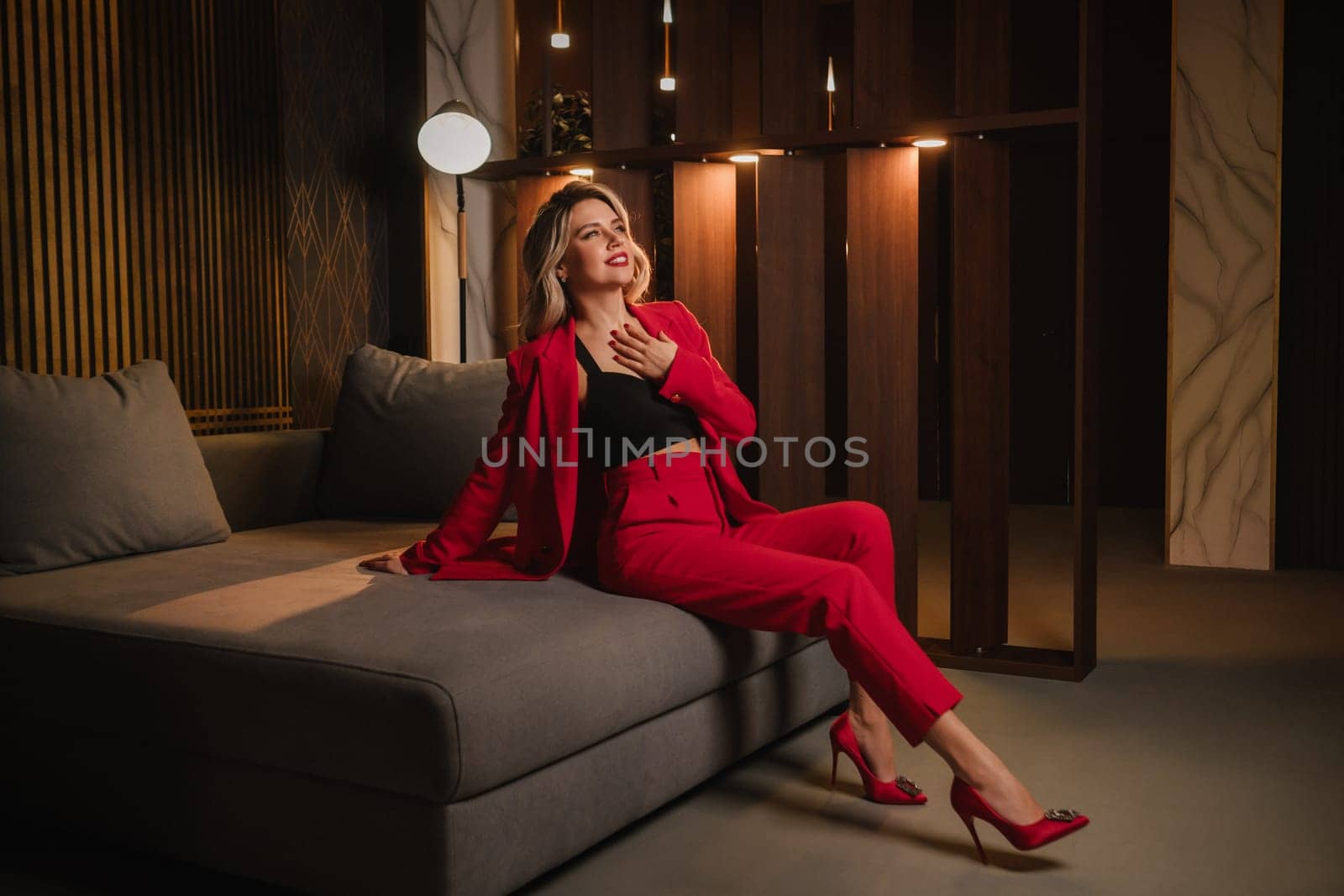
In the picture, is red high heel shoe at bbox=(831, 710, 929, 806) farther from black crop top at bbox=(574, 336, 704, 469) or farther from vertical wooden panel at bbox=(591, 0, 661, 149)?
vertical wooden panel at bbox=(591, 0, 661, 149)

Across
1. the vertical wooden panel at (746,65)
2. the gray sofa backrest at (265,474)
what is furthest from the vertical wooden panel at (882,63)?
the vertical wooden panel at (746,65)

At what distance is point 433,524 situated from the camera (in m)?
3.34

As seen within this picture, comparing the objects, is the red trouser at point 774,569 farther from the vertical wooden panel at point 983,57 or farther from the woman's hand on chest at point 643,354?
the vertical wooden panel at point 983,57

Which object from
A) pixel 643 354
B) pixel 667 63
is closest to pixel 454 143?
pixel 643 354

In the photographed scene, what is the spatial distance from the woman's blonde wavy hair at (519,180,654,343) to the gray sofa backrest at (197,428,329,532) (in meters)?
1.16

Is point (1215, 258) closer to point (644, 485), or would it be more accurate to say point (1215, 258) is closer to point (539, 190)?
point (539, 190)

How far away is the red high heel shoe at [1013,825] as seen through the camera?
195 centimetres

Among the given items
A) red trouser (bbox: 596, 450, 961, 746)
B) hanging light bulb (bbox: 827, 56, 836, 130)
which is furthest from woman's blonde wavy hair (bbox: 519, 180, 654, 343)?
hanging light bulb (bbox: 827, 56, 836, 130)

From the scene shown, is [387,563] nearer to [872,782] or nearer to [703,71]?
[872,782]

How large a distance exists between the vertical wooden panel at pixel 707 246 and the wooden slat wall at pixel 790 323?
0.12 metres

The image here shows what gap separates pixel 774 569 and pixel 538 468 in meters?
0.58

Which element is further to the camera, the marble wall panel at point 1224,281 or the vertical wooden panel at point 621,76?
the marble wall panel at point 1224,281

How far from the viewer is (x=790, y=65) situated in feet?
11.2

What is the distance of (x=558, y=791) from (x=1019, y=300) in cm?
576
